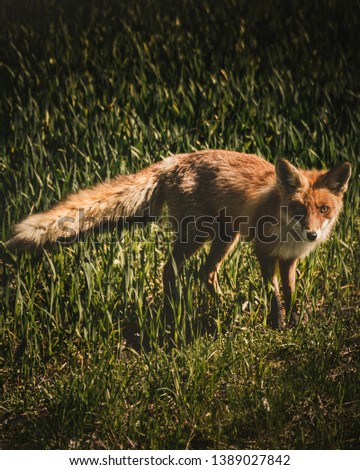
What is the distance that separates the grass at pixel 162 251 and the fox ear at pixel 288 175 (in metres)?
0.32

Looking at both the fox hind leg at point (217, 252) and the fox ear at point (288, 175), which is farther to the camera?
the fox hind leg at point (217, 252)

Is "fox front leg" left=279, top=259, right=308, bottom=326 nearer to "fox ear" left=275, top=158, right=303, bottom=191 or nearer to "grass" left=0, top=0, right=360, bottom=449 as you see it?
"grass" left=0, top=0, right=360, bottom=449

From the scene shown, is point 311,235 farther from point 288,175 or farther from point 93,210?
point 93,210

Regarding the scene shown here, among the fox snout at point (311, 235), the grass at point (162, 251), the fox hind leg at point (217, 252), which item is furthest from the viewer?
the fox hind leg at point (217, 252)

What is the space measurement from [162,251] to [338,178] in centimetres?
88

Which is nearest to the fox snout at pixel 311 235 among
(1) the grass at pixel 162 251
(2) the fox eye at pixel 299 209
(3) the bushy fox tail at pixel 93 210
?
(2) the fox eye at pixel 299 209

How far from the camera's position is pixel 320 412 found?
253cm

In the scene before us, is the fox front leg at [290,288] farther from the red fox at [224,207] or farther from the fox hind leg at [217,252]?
the fox hind leg at [217,252]

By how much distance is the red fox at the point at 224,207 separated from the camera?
9.37 feet

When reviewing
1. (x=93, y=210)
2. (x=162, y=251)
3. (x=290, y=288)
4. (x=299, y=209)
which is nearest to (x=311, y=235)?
(x=299, y=209)

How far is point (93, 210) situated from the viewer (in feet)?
9.64

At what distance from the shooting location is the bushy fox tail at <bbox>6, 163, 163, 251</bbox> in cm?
279

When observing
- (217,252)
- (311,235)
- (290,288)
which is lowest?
(290,288)

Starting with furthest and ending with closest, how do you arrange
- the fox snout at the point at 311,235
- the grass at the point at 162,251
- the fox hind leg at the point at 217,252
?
the fox hind leg at the point at 217,252, the fox snout at the point at 311,235, the grass at the point at 162,251
